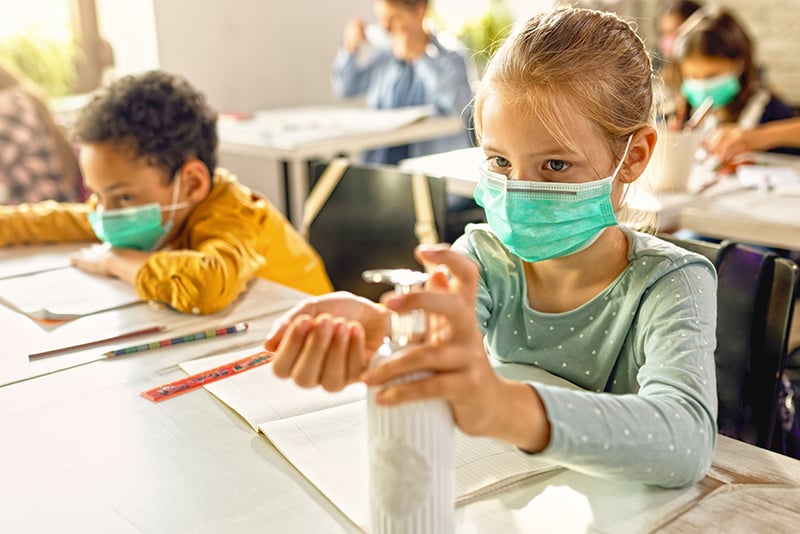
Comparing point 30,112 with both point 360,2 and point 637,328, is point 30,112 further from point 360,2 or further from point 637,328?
point 637,328

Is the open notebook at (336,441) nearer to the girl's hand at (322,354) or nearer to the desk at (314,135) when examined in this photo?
the girl's hand at (322,354)

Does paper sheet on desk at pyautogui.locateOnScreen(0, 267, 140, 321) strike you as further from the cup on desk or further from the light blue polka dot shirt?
the cup on desk

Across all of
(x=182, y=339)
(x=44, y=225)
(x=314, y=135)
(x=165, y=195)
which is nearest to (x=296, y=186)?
(x=314, y=135)

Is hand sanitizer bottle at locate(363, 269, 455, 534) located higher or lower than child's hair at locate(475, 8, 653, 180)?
lower

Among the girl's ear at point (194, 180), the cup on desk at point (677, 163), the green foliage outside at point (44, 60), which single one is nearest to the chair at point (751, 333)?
the girl's ear at point (194, 180)

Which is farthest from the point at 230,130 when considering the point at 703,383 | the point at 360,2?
the point at 703,383

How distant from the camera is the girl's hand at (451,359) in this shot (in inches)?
22.3

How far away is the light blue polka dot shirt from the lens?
0.70 m

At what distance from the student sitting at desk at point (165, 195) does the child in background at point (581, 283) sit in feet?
1.85

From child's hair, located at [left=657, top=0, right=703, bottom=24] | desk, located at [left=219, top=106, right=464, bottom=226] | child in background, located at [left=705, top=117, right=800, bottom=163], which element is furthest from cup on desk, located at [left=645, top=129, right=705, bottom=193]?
child's hair, located at [left=657, top=0, right=703, bottom=24]

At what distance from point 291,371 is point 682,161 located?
5.97 ft

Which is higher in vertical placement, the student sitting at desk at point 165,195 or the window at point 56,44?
the window at point 56,44

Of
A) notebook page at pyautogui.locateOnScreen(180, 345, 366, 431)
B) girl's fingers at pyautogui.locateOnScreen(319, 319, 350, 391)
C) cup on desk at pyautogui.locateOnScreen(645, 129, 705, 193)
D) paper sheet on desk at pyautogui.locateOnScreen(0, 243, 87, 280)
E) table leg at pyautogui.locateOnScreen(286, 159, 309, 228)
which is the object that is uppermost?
girl's fingers at pyautogui.locateOnScreen(319, 319, 350, 391)

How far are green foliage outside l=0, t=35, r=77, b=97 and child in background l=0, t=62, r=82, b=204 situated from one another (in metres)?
0.56
